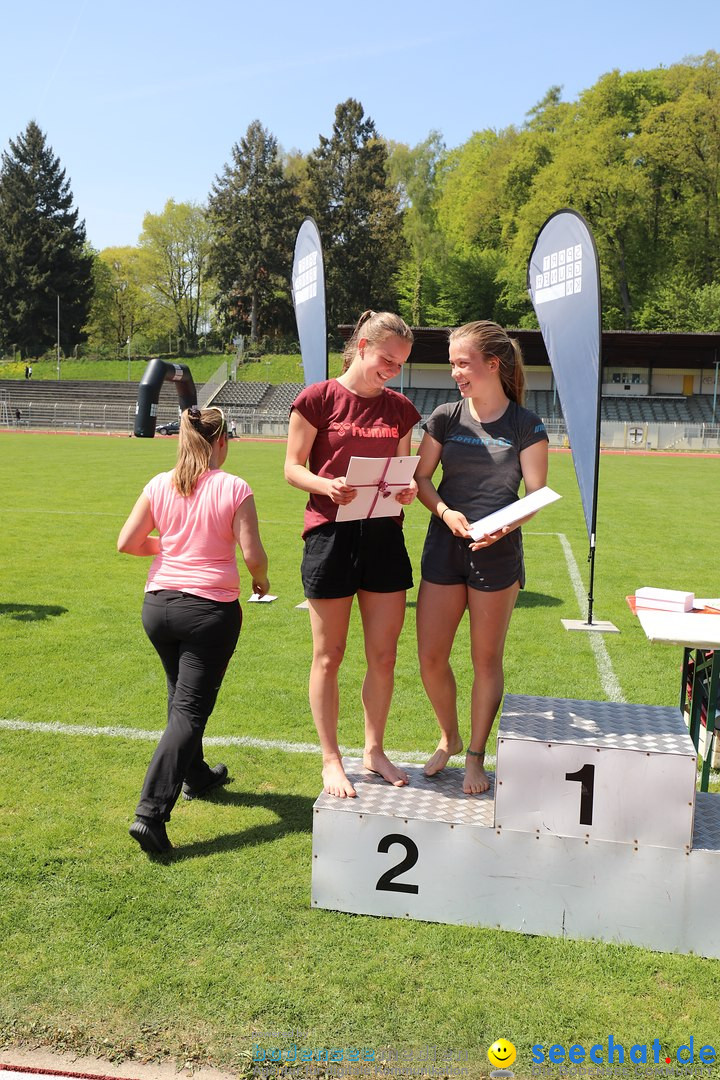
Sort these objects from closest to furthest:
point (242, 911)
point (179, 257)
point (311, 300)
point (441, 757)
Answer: point (242, 911), point (441, 757), point (311, 300), point (179, 257)

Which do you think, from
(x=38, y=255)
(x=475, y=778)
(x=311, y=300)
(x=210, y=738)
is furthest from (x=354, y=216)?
(x=475, y=778)

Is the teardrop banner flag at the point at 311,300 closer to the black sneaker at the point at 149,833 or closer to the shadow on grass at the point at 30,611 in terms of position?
the shadow on grass at the point at 30,611

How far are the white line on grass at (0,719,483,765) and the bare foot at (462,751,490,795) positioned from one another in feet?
3.42

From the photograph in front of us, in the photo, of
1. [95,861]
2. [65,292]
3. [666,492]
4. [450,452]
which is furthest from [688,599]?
[65,292]

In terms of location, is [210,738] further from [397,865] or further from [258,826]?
[397,865]

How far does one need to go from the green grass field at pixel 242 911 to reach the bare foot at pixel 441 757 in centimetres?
59

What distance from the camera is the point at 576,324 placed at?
6.74 m

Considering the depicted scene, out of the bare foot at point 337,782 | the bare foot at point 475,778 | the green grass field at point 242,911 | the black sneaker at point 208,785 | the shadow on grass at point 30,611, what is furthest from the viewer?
the shadow on grass at point 30,611

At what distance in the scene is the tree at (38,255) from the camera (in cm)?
7188

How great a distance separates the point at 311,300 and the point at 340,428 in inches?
162

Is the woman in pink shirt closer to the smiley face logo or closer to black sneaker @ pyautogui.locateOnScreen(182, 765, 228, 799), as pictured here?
black sneaker @ pyautogui.locateOnScreen(182, 765, 228, 799)

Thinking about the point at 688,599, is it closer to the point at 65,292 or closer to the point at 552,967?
the point at 552,967

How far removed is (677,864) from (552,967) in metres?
0.53

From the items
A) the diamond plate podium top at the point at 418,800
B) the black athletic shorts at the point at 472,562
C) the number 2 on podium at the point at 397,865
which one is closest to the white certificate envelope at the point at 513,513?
the black athletic shorts at the point at 472,562
